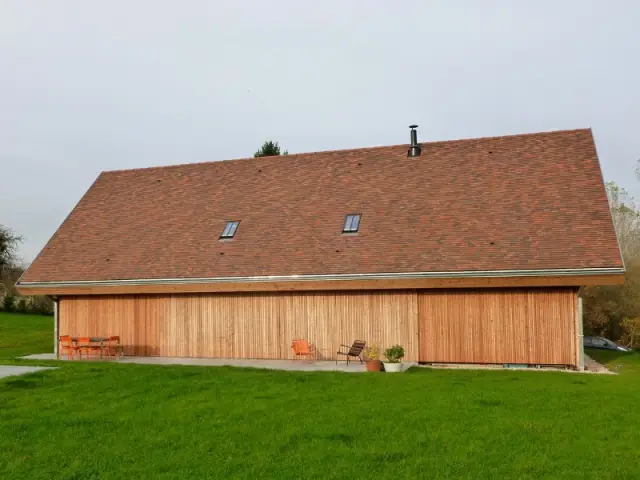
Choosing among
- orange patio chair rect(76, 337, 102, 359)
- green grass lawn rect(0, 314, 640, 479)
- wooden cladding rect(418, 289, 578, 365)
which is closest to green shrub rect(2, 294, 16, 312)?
orange patio chair rect(76, 337, 102, 359)

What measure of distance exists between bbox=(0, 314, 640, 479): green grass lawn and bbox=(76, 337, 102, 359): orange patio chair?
4796mm

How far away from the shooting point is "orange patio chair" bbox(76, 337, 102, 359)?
744 inches

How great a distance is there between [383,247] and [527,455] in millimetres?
10870

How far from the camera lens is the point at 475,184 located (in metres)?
20.0

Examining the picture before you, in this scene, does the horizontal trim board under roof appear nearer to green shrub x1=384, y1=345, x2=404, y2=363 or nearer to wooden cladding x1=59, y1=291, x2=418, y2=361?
wooden cladding x1=59, y1=291, x2=418, y2=361

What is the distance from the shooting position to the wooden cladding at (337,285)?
1620cm

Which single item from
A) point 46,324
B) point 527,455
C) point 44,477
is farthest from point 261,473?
point 46,324

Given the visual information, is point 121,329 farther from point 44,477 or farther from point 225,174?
point 44,477

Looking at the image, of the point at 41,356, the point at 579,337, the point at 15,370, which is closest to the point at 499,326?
the point at 579,337

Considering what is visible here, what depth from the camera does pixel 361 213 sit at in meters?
20.1

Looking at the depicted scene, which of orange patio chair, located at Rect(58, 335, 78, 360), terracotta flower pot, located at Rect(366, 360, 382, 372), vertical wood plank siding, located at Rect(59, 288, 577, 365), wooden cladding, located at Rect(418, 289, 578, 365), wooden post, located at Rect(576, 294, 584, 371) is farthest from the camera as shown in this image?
orange patio chair, located at Rect(58, 335, 78, 360)

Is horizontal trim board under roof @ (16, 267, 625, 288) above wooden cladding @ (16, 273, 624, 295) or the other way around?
above

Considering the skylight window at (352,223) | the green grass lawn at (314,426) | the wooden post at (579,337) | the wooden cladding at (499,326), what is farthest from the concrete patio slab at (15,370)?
the wooden post at (579,337)

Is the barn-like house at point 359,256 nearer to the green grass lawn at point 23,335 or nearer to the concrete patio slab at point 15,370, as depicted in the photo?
the green grass lawn at point 23,335
